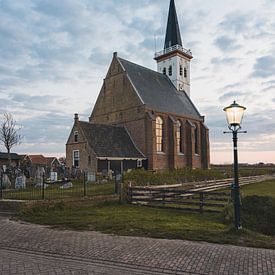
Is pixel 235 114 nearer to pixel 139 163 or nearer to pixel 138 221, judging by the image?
pixel 138 221

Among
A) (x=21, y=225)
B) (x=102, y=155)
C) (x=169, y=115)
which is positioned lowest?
(x=21, y=225)

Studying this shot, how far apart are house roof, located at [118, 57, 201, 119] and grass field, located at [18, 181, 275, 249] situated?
2643 cm

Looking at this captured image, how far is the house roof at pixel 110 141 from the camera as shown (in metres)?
35.2

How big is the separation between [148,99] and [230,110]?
31.9 meters

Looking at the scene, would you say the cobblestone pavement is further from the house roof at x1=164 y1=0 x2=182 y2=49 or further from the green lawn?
the house roof at x1=164 y1=0 x2=182 y2=49

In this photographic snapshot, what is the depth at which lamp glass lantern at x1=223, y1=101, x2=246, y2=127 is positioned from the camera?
9.58 metres

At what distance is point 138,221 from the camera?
11.3 m

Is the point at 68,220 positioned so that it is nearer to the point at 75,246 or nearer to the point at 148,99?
the point at 75,246

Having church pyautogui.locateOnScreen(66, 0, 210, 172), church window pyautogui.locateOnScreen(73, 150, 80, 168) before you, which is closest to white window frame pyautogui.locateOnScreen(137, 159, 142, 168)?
church pyautogui.locateOnScreen(66, 0, 210, 172)

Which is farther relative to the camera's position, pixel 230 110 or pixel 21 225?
pixel 21 225

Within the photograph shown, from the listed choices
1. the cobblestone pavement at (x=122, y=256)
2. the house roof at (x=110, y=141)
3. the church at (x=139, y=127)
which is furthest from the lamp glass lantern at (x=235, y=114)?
the house roof at (x=110, y=141)

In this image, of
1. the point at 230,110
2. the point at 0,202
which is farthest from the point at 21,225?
the point at 230,110

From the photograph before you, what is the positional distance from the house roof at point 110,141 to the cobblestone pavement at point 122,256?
2540cm

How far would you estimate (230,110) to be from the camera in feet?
31.7
